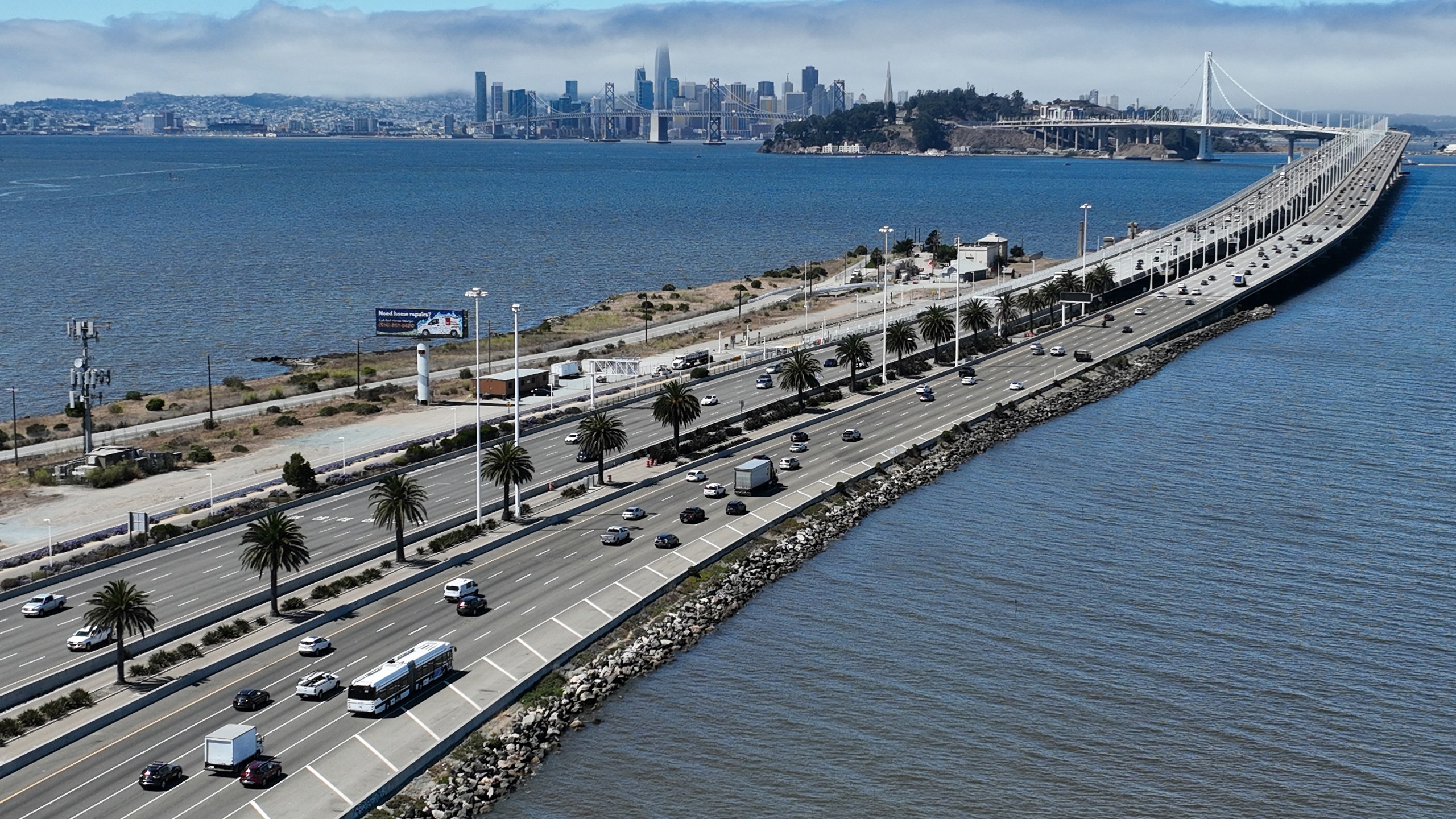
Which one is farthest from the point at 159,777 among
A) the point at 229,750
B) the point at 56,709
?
the point at 56,709

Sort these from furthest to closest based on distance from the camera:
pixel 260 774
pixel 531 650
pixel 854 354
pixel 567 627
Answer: pixel 854 354, pixel 567 627, pixel 531 650, pixel 260 774

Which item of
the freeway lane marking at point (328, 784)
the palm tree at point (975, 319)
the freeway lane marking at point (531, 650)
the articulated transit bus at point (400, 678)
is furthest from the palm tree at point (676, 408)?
the palm tree at point (975, 319)

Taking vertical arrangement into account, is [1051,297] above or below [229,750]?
above

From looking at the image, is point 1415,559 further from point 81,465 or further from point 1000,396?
point 81,465

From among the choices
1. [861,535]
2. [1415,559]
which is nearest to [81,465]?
[861,535]

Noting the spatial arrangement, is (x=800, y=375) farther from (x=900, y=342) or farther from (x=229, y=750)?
(x=229, y=750)

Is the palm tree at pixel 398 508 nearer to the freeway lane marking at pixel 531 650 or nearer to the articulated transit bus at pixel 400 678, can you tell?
the freeway lane marking at pixel 531 650

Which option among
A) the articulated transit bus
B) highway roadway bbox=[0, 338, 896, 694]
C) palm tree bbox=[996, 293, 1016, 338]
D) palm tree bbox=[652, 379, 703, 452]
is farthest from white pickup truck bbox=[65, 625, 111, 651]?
palm tree bbox=[996, 293, 1016, 338]
